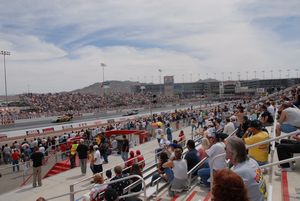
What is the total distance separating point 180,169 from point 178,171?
69 mm

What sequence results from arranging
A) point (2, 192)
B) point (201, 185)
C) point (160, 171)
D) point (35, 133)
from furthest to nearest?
point (35, 133)
point (2, 192)
point (160, 171)
point (201, 185)

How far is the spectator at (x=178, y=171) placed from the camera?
24.0ft

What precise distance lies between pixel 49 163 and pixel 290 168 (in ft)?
45.8

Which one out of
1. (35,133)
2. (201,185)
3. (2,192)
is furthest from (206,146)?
(35,133)

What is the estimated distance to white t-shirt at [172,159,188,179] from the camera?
7.29m

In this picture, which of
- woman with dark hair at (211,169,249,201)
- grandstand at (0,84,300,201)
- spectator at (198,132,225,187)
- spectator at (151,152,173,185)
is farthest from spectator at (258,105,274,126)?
woman with dark hair at (211,169,249,201)

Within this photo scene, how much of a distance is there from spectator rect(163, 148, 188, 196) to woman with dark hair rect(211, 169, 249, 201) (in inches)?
184

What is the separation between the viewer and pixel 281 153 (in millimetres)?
6539

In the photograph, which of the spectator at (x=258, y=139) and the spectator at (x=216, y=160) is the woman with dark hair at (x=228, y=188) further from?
the spectator at (x=258, y=139)

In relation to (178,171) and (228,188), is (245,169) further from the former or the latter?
(178,171)

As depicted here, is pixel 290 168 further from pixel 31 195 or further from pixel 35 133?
pixel 35 133

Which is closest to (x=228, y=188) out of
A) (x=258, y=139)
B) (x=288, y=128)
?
(x=258, y=139)

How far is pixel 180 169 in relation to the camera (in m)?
7.29

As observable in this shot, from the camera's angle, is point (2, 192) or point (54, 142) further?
point (54, 142)
